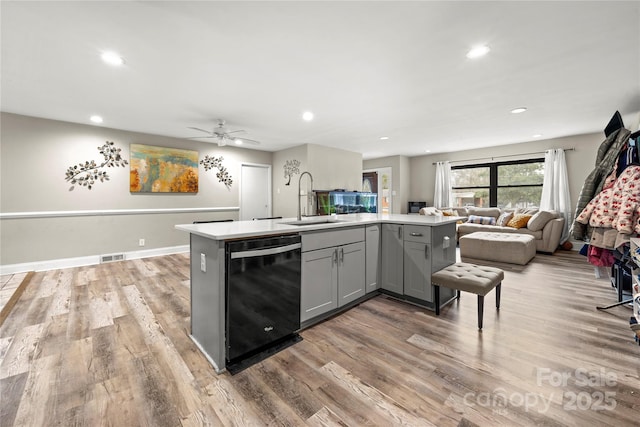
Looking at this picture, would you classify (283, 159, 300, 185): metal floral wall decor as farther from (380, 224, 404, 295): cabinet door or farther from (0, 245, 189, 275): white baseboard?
(380, 224, 404, 295): cabinet door

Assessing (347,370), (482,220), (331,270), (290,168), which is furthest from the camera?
(290,168)

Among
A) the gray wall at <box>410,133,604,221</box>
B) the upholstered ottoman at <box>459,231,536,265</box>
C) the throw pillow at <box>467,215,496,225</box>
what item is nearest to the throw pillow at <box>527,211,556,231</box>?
the upholstered ottoman at <box>459,231,536,265</box>

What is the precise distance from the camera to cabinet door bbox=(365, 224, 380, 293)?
9.18 ft

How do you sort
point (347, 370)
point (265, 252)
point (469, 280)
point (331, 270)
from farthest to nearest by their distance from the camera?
point (331, 270), point (469, 280), point (265, 252), point (347, 370)

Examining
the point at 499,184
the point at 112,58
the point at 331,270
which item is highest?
the point at 112,58

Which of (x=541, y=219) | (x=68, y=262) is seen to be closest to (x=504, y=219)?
(x=541, y=219)

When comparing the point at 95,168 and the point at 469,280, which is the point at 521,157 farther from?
the point at 95,168

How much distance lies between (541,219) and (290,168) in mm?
5409

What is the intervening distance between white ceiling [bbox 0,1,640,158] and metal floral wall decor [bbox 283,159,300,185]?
1.90 meters

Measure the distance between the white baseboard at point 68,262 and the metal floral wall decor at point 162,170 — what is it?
1184 mm

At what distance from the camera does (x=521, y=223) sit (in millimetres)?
5523

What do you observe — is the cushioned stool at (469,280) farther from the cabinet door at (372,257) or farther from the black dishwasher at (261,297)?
the black dishwasher at (261,297)

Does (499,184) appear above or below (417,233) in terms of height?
above

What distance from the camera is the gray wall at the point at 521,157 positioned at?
547 cm
